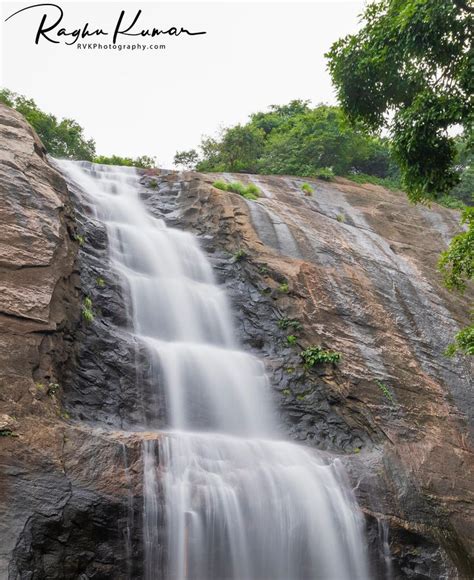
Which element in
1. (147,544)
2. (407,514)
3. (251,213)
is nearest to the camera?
(147,544)

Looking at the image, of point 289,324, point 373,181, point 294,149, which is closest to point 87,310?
point 289,324

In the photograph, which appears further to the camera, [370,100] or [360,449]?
[370,100]

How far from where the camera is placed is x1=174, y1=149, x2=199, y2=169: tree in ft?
95.0

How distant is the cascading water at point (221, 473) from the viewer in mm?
7125

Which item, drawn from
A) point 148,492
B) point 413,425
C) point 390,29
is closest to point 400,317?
point 413,425

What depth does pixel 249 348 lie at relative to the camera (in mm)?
12289

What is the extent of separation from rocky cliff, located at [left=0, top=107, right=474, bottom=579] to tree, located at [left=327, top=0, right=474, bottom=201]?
4.22 m

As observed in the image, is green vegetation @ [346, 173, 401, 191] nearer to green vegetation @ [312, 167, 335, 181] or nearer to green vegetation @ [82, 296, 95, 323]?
green vegetation @ [312, 167, 335, 181]

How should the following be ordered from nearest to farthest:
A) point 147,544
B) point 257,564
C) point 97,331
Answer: point 147,544 → point 257,564 → point 97,331

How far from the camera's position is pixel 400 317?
45.1 feet

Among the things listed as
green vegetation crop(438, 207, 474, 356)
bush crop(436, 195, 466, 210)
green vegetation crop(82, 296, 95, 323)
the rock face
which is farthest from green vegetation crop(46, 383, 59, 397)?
bush crop(436, 195, 466, 210)

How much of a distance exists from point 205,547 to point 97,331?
4.48 metres

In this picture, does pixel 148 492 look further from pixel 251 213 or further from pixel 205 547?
pixel 251 213

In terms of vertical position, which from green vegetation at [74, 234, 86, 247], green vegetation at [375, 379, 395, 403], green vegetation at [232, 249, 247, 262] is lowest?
green vegetation at [375, 379, 395, 403]
